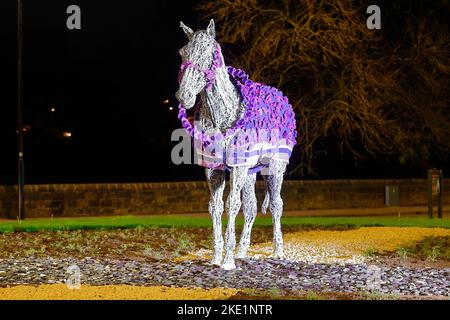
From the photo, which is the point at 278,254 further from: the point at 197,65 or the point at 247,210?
the point at 197,65

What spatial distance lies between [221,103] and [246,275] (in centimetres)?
219

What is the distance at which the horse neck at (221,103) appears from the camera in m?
10.2

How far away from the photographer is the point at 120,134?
3822cm

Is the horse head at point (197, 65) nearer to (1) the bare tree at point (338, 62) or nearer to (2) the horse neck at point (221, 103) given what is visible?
(2) the horse neck at point (221, 103)

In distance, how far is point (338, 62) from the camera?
2222 centimetres

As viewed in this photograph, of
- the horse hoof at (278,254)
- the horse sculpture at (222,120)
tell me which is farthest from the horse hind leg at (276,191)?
the horse sculpture at (222,120)

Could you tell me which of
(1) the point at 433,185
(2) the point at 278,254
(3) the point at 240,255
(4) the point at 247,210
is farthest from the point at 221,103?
(1) the point at 433,185

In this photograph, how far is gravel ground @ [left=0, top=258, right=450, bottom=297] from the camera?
9141mm

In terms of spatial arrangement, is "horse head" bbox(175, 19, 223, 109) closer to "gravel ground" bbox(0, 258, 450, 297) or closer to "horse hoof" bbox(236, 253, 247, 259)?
"gravel ground" bbox(0, 258, 450, 297)

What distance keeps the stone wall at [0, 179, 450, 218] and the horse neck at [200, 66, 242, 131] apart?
1438cm

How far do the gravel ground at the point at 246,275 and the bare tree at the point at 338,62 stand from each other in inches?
436

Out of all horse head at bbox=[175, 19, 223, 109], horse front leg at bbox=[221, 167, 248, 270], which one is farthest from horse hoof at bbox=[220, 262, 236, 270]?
horse head at bbox=[175, 19, 223, 109]

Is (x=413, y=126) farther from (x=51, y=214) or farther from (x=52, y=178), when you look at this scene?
(x=52, y=178)

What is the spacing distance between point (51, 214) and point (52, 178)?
9857 mm
